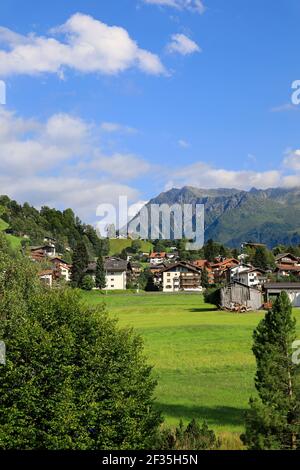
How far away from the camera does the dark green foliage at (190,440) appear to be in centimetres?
2355

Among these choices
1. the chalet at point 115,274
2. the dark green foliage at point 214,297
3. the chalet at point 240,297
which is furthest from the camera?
the chalet at point 115,274

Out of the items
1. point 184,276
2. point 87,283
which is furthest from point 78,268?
point 184,276

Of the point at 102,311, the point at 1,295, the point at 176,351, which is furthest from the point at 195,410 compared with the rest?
the point at 176,351

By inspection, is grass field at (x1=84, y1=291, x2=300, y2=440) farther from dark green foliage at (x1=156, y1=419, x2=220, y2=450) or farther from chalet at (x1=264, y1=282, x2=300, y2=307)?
chalet at (x1=264, y1=282, x2=300, y2=307)

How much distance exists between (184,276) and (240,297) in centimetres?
7536

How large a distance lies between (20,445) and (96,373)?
447 cm

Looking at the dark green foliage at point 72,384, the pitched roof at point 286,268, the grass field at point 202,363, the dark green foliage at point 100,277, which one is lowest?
the grass field at point 202,363

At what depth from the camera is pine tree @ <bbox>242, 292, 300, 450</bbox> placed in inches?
786

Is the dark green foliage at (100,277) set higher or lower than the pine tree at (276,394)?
higher

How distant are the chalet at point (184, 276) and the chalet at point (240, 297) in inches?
2869

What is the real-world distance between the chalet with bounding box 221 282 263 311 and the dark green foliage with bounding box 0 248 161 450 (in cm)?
7422

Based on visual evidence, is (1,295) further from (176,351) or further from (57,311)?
(176,351)

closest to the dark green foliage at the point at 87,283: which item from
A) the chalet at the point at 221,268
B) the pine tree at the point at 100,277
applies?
the pine tree at the point at 100,277

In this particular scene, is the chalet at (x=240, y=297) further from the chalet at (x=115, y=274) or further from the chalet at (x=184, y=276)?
the chalet at (x=115, y=274)
